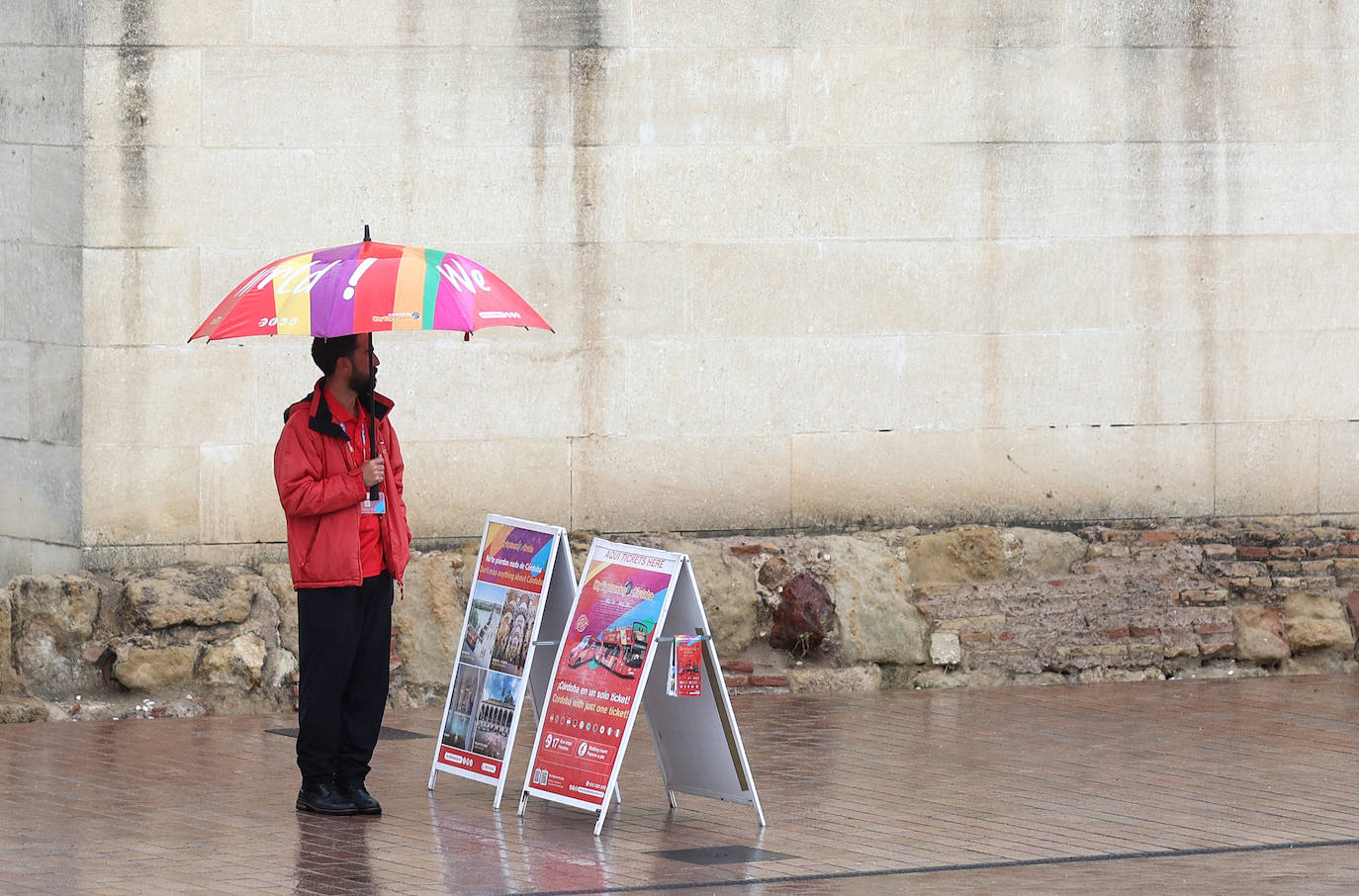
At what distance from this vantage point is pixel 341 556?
8.36m

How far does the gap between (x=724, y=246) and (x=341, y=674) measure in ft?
14.7

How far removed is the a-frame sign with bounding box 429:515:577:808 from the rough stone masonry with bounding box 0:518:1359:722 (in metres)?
2.43

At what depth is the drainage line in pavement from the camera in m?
7.29

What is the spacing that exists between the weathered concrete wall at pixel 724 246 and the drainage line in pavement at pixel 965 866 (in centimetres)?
463

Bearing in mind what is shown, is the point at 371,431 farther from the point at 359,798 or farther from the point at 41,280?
the point at 41,280

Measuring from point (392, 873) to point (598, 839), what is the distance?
102cm

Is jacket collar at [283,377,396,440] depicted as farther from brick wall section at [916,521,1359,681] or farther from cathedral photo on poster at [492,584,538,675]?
brick wall section at [916,521,1359,681]

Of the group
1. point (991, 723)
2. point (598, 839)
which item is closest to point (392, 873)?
point (598, 839)

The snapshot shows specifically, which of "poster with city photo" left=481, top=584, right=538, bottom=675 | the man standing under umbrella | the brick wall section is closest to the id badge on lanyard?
the man standing under umbrella

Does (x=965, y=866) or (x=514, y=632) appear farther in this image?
(x=514, y=632)

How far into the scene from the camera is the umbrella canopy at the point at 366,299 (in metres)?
7.75

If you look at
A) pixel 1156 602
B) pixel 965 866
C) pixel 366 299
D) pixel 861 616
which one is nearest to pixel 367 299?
pixel 366 299

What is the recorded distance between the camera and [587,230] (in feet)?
39.2

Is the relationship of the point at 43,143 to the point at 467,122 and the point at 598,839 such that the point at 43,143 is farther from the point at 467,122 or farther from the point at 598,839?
the point at 598,839
